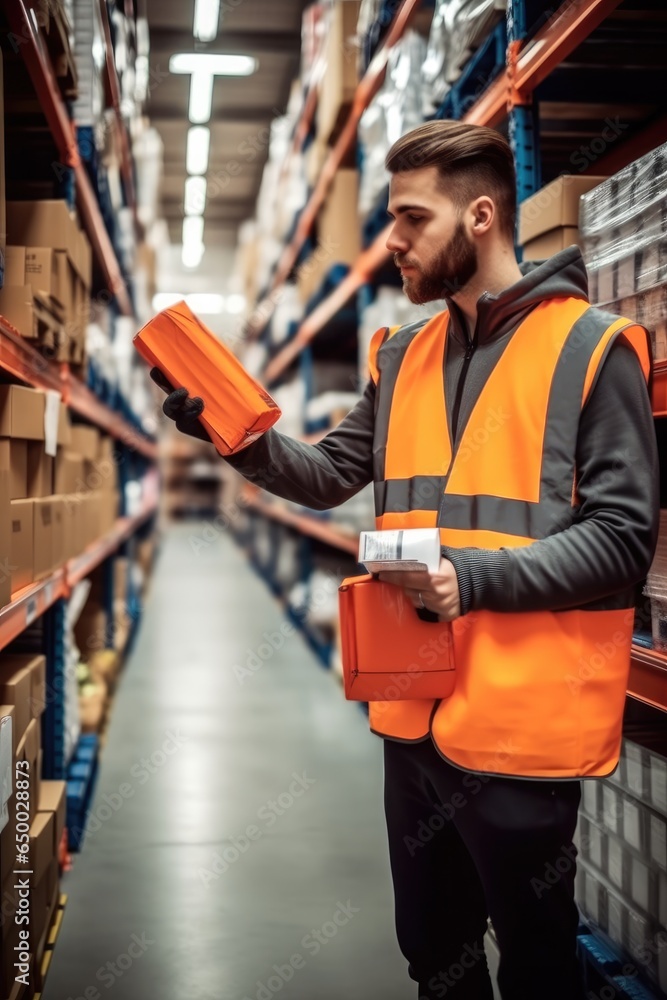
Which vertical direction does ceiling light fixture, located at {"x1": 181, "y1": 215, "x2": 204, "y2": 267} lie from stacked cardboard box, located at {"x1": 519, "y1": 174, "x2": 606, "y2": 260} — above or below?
above

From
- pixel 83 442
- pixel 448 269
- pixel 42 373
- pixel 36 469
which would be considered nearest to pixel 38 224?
pixel 42 373

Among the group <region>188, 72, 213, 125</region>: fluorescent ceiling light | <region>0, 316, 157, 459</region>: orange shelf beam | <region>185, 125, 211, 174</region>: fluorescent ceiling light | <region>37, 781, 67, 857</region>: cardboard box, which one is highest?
<region>185, 125, 211, 174</region>: fluorescent ceiling light

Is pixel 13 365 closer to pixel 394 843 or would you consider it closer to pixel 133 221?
pixel 394 843

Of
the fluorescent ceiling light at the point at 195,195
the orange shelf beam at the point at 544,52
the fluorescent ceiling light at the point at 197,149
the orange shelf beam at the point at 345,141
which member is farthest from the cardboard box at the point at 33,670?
the fluorescent ceiling light at the point at 195,195

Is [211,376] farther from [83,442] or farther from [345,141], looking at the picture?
[345,141]

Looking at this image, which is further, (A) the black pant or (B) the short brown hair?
(B) the short brown hair

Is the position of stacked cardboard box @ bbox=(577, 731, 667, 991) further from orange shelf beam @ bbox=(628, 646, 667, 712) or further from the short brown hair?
the short brown hair

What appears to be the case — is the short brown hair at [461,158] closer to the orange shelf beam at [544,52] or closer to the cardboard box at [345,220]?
the orange shelf beam at [544,52]

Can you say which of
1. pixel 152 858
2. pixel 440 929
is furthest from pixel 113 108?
pixel 440 929

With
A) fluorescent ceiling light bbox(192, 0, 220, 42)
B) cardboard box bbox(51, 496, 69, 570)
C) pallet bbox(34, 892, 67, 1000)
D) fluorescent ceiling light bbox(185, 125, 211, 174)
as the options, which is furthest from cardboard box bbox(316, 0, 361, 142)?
fluorescent ceiling light bbox(185, 125, 211, 174)

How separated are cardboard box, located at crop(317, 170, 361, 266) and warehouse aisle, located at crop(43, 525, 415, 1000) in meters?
2.41

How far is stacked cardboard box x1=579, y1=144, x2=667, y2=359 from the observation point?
1.70 meters

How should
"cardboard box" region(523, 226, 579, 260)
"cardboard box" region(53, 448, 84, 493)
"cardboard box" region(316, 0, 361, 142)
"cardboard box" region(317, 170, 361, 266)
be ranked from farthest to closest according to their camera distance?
"cardboard box" region(317, 170, 361, 266)
"cardboard box" region(316, 0, 361, 142)
"cardboard box" region(53, 448, 84, 493)
"cardboard box" region(523, 226, 579, 260)

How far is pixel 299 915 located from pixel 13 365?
1713 millimetres
